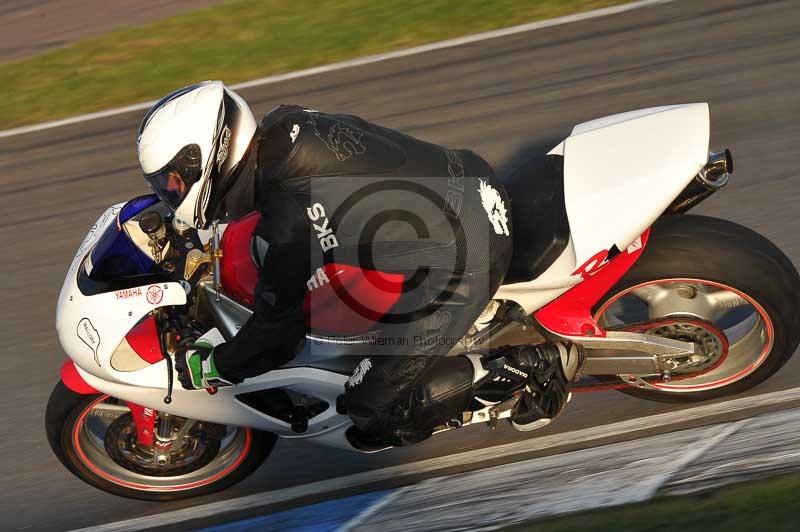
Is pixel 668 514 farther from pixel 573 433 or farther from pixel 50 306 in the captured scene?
pixel 50 306

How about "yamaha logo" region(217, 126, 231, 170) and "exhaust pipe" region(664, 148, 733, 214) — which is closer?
"yamaha logo" region(217, 126, 231, 170)

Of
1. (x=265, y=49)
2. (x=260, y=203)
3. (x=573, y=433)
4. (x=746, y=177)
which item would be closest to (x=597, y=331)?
(x=573, y=433)

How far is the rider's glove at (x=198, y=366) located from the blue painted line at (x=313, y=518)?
72cm

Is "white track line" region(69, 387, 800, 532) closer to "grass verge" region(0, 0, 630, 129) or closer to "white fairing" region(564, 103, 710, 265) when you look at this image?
"white fairing" region(564, 103, 710, 265)

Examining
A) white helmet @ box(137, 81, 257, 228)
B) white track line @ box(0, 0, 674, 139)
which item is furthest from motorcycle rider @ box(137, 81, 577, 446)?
white track line @ box(0, 0, 674, 139)

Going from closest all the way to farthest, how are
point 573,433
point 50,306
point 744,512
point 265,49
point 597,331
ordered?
point 744,512
point 597,331
point 573,433
point 50,306
point 265,49

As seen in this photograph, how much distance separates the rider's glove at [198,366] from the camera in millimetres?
3852

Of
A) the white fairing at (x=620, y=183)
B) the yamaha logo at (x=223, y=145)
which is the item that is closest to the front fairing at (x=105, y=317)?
the yamaha logo at (x=223, y=145)

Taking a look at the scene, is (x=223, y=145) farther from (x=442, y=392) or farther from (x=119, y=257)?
(x=442, y=392)

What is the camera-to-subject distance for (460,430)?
4.82 m

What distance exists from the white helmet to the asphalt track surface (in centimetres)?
180

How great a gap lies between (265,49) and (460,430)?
18.3 feet

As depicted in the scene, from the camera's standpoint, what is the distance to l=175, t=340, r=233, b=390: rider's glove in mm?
3852

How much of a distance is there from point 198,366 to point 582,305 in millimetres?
1714
